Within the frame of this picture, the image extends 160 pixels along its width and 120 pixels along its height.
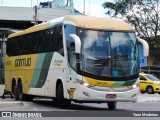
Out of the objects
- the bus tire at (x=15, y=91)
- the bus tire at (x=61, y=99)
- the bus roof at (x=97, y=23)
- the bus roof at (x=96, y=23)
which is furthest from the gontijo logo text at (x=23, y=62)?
the bus roof at (x=97, y=23)

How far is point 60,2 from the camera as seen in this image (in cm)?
8169

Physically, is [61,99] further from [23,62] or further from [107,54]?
[23,62]

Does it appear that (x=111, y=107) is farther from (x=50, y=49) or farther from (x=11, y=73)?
(x=11, y=73)

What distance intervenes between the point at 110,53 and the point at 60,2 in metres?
62.0

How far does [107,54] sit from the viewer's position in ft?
66.7

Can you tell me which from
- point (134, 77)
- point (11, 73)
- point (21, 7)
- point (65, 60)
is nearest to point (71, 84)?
point (65, 60)

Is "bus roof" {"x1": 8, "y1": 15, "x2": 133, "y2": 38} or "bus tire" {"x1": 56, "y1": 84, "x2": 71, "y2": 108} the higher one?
"bus roof" {"x1": 8, "y1": 15, "x2": 133, "y2": 38}

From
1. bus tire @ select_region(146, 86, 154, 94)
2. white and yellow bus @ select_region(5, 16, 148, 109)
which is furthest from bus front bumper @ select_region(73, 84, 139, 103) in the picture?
bus tire @ select_region(146, 86, 154, 94)

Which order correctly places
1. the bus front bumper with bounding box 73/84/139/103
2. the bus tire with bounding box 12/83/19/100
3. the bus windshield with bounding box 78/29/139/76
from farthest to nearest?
the bus tire with bounding box 12/83/19/100 < the bus windshield with bounding box 78/29/139/76 < the bus front bumper with bounding box 73/84/139/103

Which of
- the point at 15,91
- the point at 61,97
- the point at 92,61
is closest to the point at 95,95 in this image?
the point at 92,61

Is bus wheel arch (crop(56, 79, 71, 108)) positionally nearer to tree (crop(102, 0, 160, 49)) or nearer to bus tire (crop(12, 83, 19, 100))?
bus tire (crop(12, 83, 19, 100))

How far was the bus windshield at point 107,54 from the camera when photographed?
66.0 ft

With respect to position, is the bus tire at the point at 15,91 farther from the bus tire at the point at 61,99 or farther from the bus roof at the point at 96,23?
the bus roof at the point at 96,23

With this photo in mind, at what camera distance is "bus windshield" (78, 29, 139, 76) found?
20.1m
